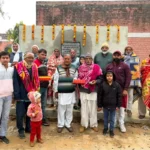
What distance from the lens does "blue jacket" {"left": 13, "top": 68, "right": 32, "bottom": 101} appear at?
172 inches

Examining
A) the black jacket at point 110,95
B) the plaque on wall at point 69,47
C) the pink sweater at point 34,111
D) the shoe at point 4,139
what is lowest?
the shoe at point 4,139

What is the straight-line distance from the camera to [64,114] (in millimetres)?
5160

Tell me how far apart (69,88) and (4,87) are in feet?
4.40

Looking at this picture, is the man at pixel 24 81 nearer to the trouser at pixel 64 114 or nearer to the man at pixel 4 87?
the man at pixel 4 87

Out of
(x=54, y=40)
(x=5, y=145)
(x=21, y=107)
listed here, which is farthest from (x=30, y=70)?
(x=54, y=40)

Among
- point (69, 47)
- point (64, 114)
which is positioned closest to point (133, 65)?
point (64, 114)

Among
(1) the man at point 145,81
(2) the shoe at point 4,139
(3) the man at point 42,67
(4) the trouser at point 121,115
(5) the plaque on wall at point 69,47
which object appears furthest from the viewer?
(5) the plaque on wall at point 69,47

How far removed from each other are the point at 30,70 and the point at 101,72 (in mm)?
1501

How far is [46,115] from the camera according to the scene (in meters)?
5.89

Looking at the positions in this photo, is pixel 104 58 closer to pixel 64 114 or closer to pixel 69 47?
pixel 64 114

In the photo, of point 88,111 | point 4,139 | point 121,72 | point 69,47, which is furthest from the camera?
point 69,47

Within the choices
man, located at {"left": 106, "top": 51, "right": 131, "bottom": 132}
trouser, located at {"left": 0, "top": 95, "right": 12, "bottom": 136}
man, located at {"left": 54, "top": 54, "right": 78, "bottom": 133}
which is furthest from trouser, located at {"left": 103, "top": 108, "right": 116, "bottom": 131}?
trouser, located at {"left": 0, "top": 95, "right": 12, "bottom": 136}

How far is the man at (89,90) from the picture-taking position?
4984mm

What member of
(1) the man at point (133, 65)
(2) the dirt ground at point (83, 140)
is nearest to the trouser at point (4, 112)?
(2) the dirt ground at point (83, 140)
